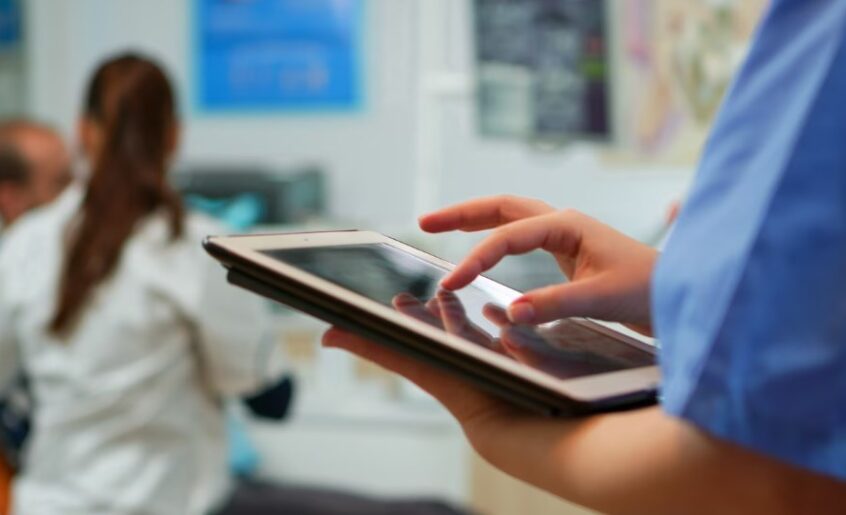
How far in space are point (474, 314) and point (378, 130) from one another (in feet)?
9.90

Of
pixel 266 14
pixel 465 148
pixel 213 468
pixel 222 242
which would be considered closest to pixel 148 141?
pixel 213 468

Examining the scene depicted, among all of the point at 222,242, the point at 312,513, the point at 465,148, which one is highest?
the point at 222,242

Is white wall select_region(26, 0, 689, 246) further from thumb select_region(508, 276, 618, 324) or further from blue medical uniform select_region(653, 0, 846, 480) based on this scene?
blue medical uniform select_region(653, 0, 846, 480)

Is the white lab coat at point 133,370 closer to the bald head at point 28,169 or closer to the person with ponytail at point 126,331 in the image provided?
the person with ponytail at point 126,331

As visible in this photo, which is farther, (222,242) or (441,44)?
(441,44)

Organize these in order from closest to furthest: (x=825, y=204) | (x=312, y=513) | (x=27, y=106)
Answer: (x=825, y=204) → (x=312, y=513) → (x=27, y=106)

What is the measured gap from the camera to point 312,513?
2.72m

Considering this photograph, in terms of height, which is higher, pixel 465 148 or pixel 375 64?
pixel 375 64

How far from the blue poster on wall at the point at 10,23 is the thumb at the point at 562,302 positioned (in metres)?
3.70

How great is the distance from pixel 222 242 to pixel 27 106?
364cm

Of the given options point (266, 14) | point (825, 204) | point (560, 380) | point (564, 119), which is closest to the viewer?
point (825, 204)

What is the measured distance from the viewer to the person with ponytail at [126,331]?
167 centimetres

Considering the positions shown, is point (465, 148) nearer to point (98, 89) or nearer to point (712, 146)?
point (98, 89)

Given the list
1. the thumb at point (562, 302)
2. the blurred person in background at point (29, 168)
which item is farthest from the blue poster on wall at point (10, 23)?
the thumb at point (562, 302)
